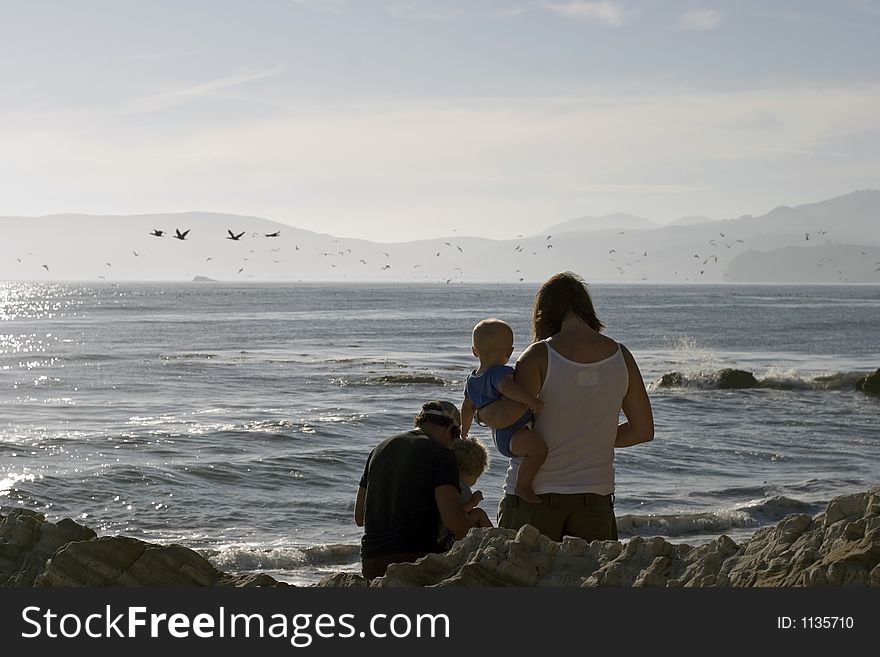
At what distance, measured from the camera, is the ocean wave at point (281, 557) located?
10.5m

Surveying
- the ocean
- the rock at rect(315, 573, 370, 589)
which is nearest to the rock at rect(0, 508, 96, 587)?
the rock at rect(315, 573, 370, 589)

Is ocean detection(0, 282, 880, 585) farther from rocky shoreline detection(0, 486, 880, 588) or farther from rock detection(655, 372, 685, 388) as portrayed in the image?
rocky shoreline detection(0, 486, 880, 588)

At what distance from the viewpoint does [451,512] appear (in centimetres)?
502

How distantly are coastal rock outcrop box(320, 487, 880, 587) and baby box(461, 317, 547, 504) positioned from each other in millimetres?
390

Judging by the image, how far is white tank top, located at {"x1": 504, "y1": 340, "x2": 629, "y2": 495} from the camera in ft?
15.8

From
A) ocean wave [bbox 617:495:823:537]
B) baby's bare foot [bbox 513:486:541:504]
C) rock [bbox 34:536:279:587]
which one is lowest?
ocean wave [bbox 617:495:823:537]

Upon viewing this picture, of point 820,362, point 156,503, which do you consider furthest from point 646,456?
point 820,362

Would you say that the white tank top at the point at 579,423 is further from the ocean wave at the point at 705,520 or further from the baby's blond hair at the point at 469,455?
the ocean wave at the point at 705,520

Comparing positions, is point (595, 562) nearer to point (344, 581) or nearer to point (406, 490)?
point (406, 490)

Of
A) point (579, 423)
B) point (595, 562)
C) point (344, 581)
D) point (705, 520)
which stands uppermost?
point (579, 423)

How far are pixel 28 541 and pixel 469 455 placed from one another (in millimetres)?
2457

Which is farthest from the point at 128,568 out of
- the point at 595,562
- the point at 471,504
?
the point at 595,562

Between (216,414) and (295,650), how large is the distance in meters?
19.0

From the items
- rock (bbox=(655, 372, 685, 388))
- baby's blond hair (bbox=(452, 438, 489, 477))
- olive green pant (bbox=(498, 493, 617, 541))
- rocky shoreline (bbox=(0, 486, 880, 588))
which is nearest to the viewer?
rocky shoreline (bbox=(0, 486, 880, 588))
